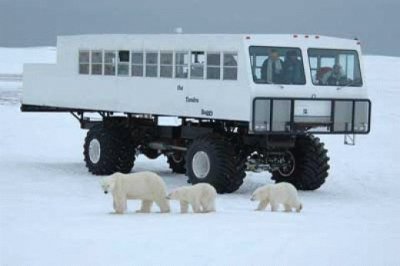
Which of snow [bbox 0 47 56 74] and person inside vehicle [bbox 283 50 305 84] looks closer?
person inside vehicle [bbox 283 50 305 84]

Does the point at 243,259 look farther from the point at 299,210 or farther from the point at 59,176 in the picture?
the point at 59,176

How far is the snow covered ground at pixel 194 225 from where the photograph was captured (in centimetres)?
1000

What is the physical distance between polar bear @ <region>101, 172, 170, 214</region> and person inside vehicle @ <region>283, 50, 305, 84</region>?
15.1ft

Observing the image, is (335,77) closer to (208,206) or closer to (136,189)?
(208,206)

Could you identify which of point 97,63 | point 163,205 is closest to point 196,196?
point 163,205

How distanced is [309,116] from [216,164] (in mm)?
1881

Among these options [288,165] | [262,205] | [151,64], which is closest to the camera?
[262,205]

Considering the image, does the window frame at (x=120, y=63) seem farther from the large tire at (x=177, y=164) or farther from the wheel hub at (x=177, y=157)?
the large tire at (x=177, y=164)

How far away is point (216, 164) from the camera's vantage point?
17719 millimetres

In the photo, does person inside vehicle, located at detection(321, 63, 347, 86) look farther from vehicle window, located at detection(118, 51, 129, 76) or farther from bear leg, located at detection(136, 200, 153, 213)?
bear leg, located at detection(136, 200, 153, 213)

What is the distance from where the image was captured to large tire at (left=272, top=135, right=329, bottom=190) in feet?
61.9

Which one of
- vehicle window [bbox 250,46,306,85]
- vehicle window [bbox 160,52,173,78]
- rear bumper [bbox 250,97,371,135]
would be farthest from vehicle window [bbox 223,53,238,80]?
vehicle window [bbox 160,52,173,78]

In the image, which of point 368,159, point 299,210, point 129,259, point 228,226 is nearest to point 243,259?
point 129,259

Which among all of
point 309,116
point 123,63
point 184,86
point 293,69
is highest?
point 123,63
